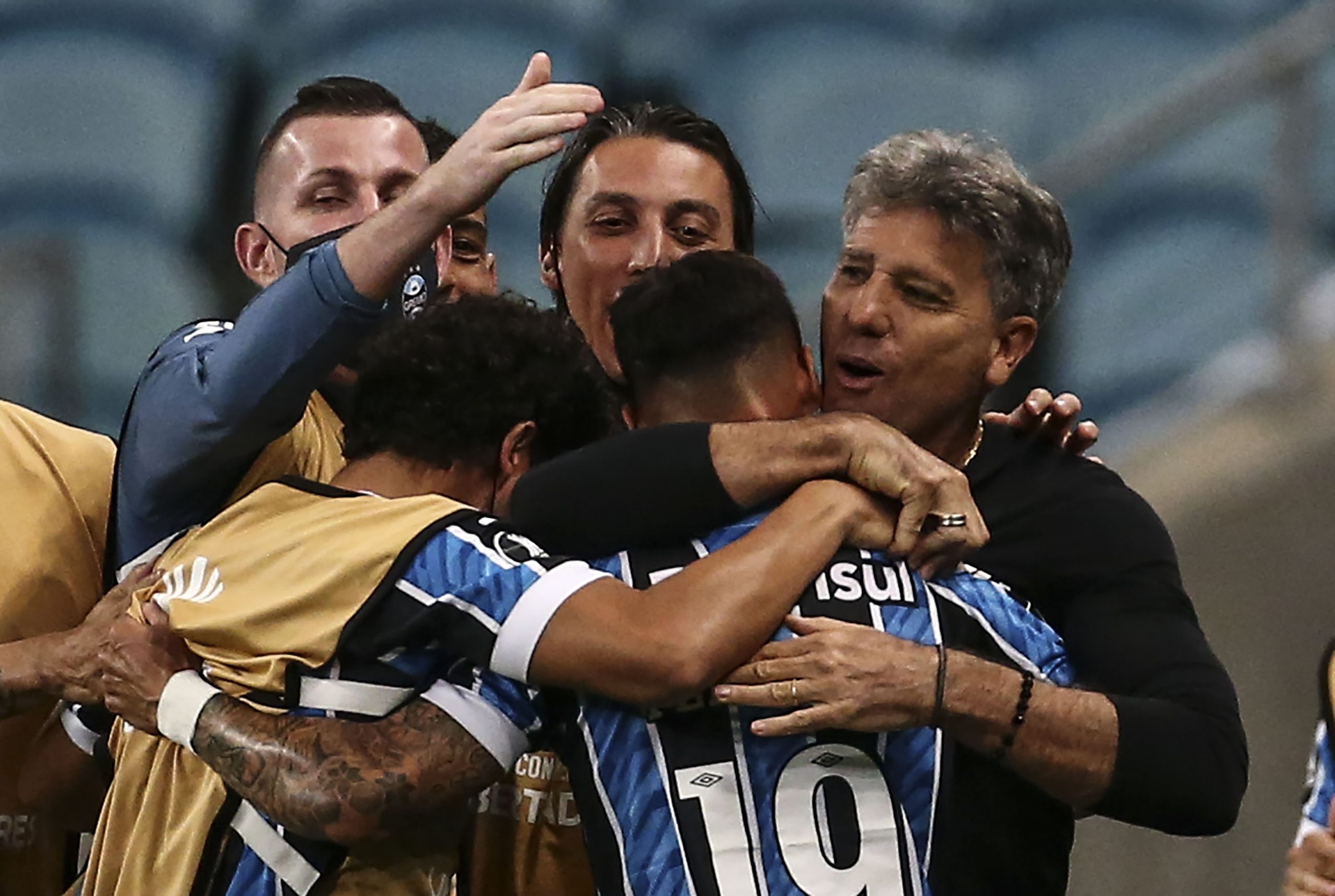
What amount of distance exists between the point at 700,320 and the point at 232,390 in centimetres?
53

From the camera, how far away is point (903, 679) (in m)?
1.88

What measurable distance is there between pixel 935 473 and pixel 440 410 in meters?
0.52

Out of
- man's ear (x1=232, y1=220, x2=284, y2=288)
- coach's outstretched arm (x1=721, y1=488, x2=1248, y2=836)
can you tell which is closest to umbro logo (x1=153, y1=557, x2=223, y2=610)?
coach's outstretched arm (x1=721, y1=488, x2=1248, y2=836)

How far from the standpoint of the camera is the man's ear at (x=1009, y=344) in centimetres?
224

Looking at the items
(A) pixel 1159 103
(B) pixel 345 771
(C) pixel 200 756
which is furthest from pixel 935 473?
(A) pixel 1159 103

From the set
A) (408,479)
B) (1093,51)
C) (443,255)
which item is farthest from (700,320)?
(1093,51)

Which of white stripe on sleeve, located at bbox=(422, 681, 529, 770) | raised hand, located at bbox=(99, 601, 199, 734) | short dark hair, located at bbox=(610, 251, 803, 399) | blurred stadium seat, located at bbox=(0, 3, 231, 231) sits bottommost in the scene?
white stripe on sleeve, located at bbox=(422, 681, 529, 770)

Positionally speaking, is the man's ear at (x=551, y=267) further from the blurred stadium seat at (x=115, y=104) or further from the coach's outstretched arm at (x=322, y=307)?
the blurred stadium seat at (x=115, y=104)

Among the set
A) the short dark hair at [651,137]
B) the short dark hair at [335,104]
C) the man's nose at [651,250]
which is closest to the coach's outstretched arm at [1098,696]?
the man's nose at [651,250]

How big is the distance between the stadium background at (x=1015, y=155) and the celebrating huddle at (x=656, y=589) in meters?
1.87

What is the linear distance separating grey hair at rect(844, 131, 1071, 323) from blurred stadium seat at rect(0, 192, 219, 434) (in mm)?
2483

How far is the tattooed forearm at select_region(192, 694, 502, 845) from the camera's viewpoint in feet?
6.32

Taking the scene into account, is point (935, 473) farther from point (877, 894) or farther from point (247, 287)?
point (247, 287)

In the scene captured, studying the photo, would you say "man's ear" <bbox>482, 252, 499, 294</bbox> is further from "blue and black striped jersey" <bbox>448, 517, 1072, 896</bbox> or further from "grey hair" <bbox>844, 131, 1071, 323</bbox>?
"blue and black striped jersey" <bbox>448, 517, 1072, 896</bbox>
